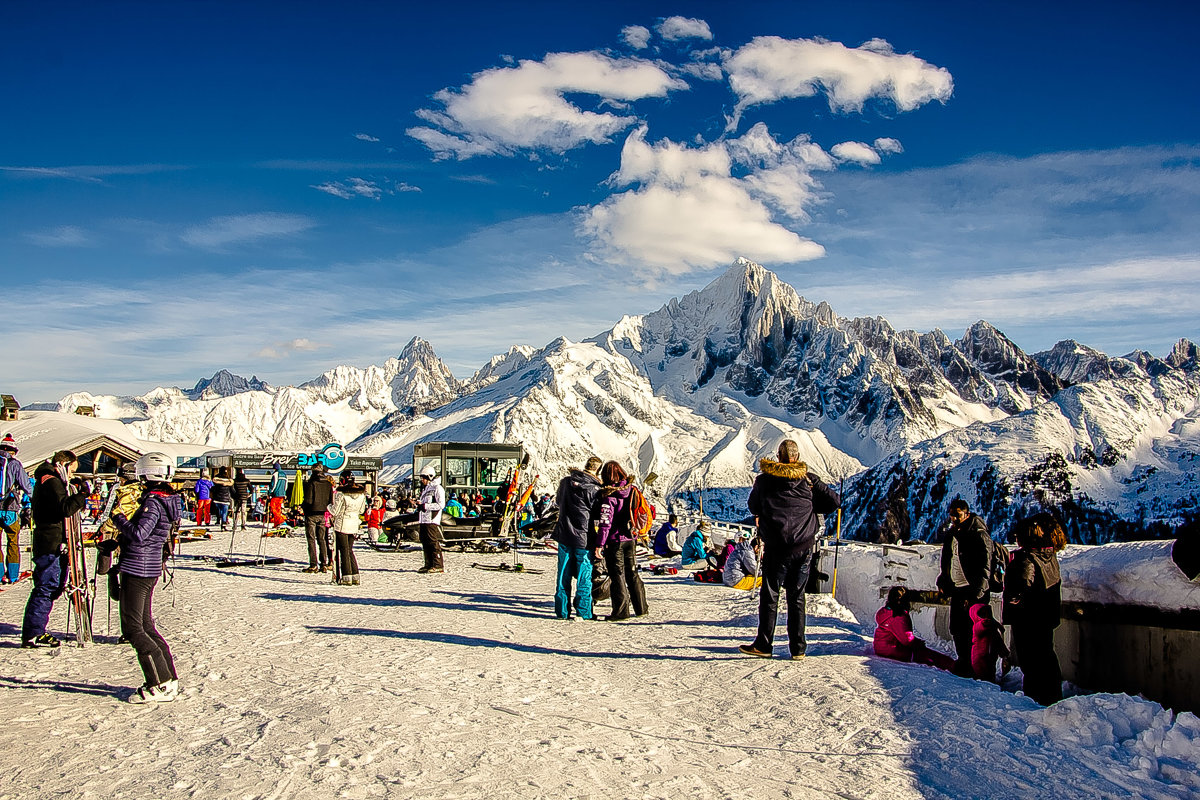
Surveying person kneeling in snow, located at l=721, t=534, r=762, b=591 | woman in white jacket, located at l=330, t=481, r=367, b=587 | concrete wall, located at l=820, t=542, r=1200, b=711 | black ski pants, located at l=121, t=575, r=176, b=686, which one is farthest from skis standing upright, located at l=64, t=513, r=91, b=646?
person kneeling in snow, located at l=721, t=534, r=762, b=591

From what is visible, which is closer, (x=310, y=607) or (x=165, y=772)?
(x=165, y=772)

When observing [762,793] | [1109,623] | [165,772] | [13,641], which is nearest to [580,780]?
[762,793]

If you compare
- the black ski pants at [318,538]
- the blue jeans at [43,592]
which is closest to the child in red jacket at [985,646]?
the blue jeans at [43,592]

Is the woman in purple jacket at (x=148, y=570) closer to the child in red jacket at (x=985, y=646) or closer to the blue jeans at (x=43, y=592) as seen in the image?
the blue jeans at (x=43, y=592)

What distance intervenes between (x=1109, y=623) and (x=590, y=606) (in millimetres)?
5297

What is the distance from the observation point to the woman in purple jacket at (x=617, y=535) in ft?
30.6

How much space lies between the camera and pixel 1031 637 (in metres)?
6.53

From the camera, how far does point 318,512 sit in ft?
47.0

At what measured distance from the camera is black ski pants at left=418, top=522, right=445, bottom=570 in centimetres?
1527

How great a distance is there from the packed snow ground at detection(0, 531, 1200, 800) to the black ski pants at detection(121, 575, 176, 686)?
10.9 inches

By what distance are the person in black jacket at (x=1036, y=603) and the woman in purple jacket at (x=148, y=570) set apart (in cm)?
657

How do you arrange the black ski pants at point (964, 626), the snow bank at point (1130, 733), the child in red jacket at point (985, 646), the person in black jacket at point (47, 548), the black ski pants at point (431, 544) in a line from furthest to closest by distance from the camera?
the black ski pants at point (431, 544), the person in black jacket at point (47, 548), the black ski pants at point (964, 626), the child in red jacket at point (985, 646), the snow bank at point (1130, 733)

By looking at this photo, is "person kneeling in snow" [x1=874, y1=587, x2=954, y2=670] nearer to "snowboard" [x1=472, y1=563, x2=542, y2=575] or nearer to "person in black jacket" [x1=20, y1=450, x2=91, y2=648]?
"person in black jacket" [x1=20, y1=450, x2=91, y2=648]

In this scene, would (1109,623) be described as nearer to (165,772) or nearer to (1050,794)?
(1050,794)
